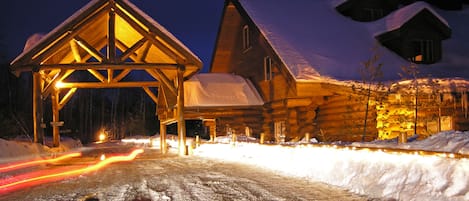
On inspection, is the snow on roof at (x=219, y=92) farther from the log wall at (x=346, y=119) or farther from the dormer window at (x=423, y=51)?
the dormer window at (x=423, y=51)

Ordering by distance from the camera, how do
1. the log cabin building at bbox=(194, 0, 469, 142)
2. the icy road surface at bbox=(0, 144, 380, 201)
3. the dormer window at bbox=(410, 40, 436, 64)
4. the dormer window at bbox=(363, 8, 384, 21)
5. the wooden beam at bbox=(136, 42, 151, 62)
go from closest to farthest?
the icy road surface at bbox=(0, 144, 380, 201) < the log cabin building at bbox=(194, 0, 469, 142) < the wooden beam at bbox=(136, 42, 151, 62) < the dormer window at bbox=(410, 40, 436, 64) < the dormer window at bbox=(363, 8, 384, 21)

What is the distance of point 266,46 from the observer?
19766 mm

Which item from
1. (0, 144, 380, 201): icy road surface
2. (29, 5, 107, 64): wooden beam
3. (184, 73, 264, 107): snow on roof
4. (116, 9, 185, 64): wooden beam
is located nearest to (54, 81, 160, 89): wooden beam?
(184, 73, 264, 107): snow on roof

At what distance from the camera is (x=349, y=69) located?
17.5m

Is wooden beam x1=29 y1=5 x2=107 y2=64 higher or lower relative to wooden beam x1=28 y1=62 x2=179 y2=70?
higher

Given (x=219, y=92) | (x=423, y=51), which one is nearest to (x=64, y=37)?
(x=219, y=92)

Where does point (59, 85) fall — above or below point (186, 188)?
above

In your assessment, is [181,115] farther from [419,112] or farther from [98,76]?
[419,112]

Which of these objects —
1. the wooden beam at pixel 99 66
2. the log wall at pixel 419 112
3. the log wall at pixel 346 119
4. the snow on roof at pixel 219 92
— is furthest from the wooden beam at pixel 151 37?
the log wall at pixel 419 112

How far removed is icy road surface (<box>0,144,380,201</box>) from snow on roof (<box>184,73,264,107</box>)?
484 inches

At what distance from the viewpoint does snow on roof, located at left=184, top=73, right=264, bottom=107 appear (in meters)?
22.7

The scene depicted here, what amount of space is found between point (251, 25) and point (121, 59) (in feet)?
25.0

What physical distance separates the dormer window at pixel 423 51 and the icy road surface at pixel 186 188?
1217cm

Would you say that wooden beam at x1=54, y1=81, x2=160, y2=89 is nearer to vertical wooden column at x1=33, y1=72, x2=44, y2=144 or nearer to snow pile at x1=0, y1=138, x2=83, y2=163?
vertical wooden column at x1=33, y1=72, x2=44, y2=144
